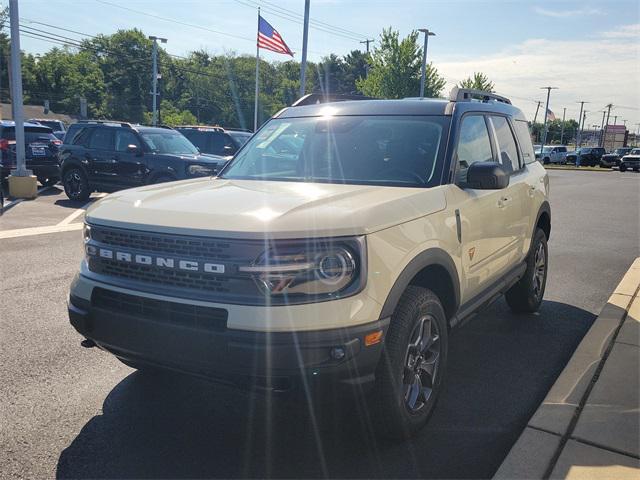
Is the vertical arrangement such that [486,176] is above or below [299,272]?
above

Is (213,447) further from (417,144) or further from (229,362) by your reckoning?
(417,144)

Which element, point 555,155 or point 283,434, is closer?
point 283,434

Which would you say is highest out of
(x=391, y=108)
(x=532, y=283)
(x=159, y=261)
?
(x=391, y=108)

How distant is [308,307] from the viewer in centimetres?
260

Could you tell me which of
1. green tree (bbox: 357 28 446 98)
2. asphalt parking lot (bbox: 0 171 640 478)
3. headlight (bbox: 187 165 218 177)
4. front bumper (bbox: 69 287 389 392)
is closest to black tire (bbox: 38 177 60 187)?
A: headlight (bbox: 187 165 218 177)

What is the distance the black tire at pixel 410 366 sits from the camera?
2.89 metres

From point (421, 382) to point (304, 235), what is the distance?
1275 mm

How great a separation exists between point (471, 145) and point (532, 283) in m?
2.08

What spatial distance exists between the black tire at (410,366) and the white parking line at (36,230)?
24.8 feet

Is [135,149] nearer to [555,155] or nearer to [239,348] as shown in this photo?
[239,348]

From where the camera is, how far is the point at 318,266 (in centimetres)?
265

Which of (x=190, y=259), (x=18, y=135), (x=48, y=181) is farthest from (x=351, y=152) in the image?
(x=48, y=181)

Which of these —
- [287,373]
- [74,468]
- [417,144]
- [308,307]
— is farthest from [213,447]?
[417,144]

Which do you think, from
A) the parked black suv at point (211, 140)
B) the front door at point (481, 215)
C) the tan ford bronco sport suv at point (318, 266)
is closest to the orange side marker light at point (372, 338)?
the tan ford bronco sport suv at point (318, 266)
